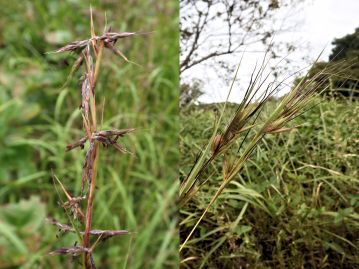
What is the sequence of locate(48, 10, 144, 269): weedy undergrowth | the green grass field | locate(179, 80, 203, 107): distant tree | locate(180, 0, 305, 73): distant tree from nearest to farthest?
locate(48, 10, 144, 269): weedy undergrowth < the green grass field < locate(179, 80, 203, 107): distant tree < locate(180, 0, 305, 73): distant tree

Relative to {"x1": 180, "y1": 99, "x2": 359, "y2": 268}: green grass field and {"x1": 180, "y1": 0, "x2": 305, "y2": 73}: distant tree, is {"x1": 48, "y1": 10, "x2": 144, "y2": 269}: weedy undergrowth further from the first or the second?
{"x1": 180, "y1": 0, "x2": 305, "y2": 73}: distant tree

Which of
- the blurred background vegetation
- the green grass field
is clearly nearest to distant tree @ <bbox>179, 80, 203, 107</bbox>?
the blurred background vegetation

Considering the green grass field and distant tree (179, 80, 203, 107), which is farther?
distant tree (179, 80, 203, 107)

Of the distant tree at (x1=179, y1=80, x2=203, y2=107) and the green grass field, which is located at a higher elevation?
the distant tree at (x1=179, y1=80, x2=203, y2=107)

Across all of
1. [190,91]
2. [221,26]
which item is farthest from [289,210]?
[221,26]

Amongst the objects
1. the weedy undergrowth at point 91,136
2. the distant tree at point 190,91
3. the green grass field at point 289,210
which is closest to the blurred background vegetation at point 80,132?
the green grass field at point 289,210

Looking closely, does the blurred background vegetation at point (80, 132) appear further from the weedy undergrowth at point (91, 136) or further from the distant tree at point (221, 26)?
the weedy undergrowth at point (91, 136)

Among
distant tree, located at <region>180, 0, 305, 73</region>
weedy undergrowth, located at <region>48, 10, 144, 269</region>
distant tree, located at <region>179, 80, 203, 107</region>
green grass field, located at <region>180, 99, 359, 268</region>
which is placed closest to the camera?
weedy undergrowth, located at <region>48, 10, 144, 269</region>

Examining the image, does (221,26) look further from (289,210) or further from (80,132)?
(289,210)
